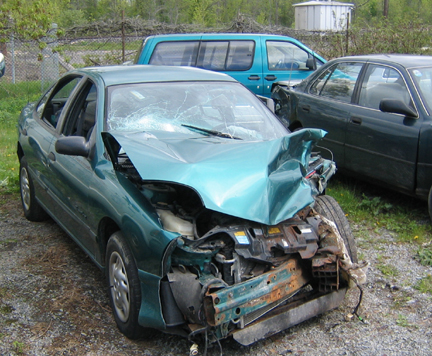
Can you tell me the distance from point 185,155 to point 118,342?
1315 millimetres

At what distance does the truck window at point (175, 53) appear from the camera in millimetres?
9875

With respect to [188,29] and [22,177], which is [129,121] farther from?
[188,29]

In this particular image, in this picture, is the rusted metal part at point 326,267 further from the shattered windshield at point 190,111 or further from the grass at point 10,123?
the grass at point 10,123

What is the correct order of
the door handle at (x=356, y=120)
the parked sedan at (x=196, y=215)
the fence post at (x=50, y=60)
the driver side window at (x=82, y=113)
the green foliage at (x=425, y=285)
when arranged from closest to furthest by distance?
the parked sedan at (x=196, y=215) < the green foliage at (x=425, y=285) < the driver side window at (x=82, y=113) < the door handle at (x=356, y=120) < the fence post at (x=50, y=60)

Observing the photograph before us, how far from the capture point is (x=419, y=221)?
5.75 meters

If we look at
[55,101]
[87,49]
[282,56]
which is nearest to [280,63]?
[282,56]

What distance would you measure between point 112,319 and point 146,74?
2112 mm

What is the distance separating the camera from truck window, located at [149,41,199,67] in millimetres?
9875

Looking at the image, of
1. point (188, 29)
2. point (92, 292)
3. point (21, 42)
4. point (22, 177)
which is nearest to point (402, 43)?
point (188, 29)

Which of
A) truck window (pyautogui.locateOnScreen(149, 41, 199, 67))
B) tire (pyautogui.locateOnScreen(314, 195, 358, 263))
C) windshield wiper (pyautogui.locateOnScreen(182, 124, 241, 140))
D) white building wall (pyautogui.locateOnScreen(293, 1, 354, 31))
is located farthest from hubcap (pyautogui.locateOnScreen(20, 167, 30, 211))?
white building wall (pyautogui.locateOnScreen(293, 1, 354, 31))

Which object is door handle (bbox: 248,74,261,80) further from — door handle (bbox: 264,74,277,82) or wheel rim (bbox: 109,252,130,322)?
wheel rim (bbox: 109,252,130,322)

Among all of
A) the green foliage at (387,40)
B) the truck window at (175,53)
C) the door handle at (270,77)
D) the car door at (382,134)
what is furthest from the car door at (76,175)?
the green foliage at (387,40)

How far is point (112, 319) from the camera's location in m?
3.90

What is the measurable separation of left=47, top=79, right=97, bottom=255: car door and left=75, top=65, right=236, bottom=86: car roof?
6.9 inches
